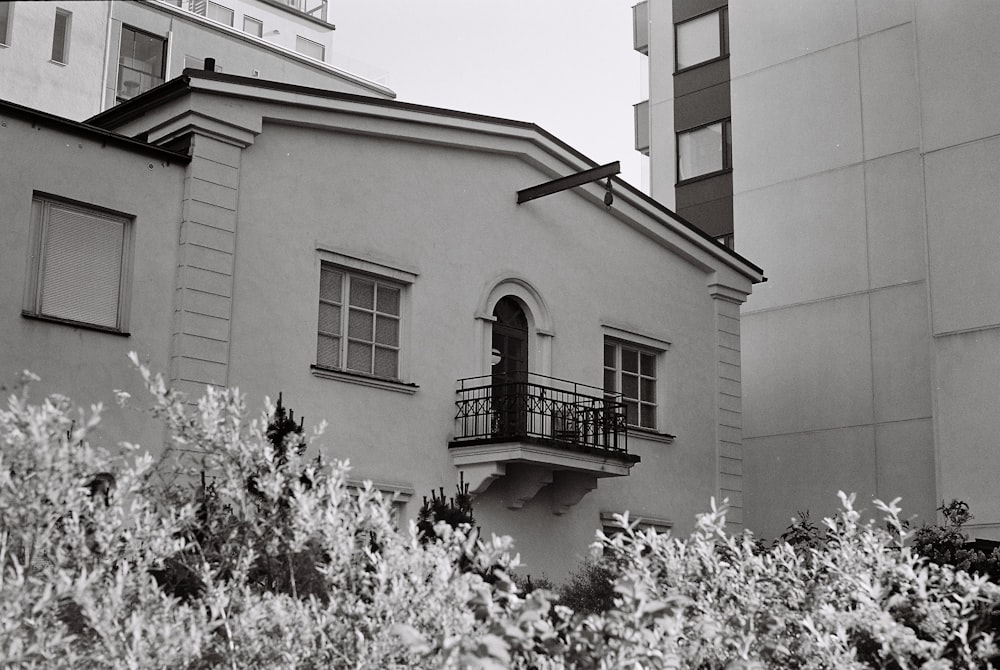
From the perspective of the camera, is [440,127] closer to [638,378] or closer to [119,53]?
[638,378]

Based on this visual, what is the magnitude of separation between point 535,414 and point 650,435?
302cm

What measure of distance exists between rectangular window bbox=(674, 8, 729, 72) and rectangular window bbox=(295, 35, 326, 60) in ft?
57.5

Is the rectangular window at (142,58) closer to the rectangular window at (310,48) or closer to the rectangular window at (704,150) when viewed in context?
the rectangular window at (310,48)

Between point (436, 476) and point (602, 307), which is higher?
point (602, 307)

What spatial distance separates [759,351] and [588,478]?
10.4m

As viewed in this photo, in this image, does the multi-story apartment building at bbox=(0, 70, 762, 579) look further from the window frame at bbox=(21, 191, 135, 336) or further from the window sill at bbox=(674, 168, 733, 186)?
the window sill at bbox=(674, 168, 733, 186)

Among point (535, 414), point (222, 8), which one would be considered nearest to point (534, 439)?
point (535, 414)

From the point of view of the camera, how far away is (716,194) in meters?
29.5

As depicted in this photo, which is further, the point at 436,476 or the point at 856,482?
the point at 856,482

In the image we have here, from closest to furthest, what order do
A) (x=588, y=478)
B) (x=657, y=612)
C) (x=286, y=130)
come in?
(x=657, y=612) < (x=286, y=130) < (x=588, y=478)

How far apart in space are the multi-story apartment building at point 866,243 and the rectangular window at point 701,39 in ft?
0.38

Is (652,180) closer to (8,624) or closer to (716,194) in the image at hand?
(716,194)

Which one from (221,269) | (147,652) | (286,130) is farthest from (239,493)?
(286,130)

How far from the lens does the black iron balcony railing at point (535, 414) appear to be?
17516mm
